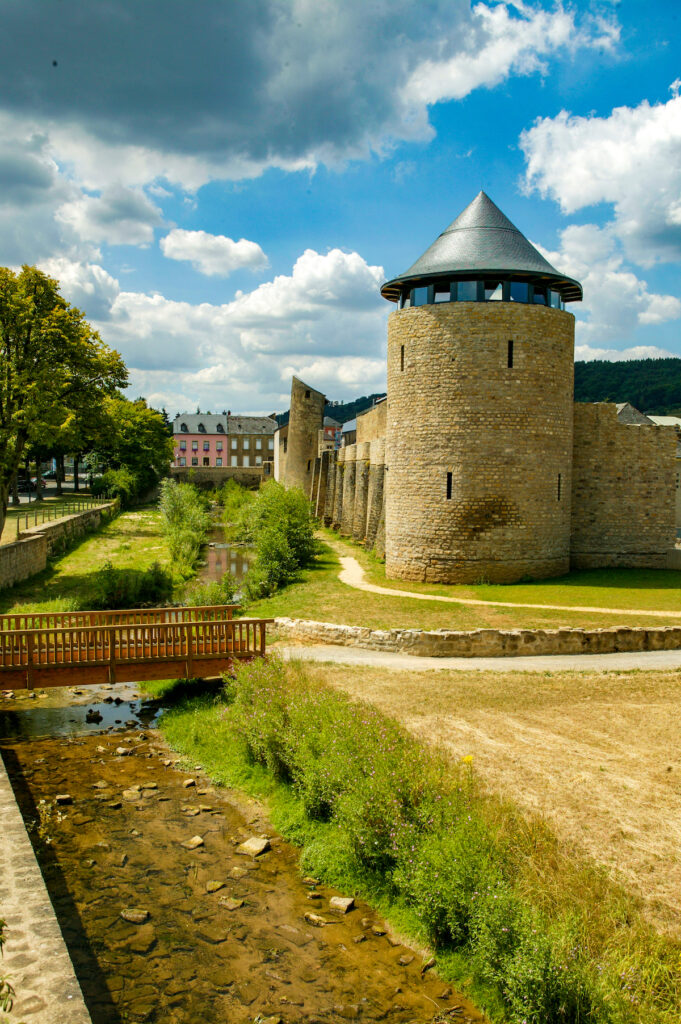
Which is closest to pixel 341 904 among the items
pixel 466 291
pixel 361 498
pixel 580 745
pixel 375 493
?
pixel 580 745

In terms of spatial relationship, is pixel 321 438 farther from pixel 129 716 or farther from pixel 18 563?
pixel 129 716

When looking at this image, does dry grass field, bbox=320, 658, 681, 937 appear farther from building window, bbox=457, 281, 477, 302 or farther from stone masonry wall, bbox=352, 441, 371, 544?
stone masonry wall, bbox=352, 441, 371, 544

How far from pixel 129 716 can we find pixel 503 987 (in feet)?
28.5

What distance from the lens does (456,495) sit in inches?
768

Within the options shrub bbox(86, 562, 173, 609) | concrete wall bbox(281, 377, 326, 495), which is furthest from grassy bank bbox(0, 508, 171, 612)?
concrete wall bbox(281, 377, 326, 495)

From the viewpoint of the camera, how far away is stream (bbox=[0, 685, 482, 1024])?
615 centimetres

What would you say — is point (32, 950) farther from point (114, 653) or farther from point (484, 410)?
point (484, 410)

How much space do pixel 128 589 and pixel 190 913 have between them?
1438 centimetres

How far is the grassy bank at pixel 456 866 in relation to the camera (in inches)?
212

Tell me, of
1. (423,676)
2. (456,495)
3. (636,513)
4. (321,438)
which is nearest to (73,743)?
(423,676)

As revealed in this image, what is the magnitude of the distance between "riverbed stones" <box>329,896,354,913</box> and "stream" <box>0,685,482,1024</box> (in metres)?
0.04

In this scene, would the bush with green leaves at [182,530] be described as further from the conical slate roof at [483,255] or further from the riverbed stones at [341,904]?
the riverbed stones at [341,904]

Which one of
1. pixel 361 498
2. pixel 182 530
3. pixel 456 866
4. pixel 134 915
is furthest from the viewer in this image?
pixel 182 530

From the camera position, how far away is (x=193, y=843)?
8.71 meters
